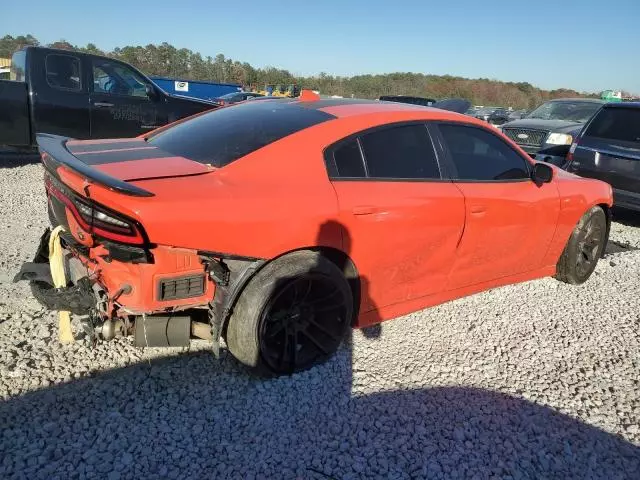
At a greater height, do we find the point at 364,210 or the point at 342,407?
the point at 364,210

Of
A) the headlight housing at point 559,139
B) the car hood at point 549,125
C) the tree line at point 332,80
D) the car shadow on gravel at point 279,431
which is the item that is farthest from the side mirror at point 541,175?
the tree line at point 332,80

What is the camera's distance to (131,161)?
2688 mm

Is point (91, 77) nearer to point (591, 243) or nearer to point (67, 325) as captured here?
point (67, 325)

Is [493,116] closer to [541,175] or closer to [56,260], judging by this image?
[541,175]

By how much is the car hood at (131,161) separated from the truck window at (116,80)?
17.0ft

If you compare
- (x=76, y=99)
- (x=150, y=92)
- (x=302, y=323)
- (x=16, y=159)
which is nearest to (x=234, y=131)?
(x=302, y=323)

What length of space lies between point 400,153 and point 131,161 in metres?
1.60

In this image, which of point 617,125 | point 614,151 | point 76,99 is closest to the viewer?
point 614,151

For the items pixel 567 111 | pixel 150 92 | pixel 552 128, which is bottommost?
pixel 552 128

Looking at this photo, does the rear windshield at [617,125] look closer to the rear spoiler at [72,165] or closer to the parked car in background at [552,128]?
the parked car in background at [552,128]

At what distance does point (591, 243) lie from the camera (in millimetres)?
4570

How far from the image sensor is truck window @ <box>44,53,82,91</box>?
7.31 meters

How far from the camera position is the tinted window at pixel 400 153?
2.96 m

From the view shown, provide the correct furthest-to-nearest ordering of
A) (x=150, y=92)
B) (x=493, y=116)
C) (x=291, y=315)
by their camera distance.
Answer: (x=493, y=116) < (x=150, y=92) < (x=291, y=315)
